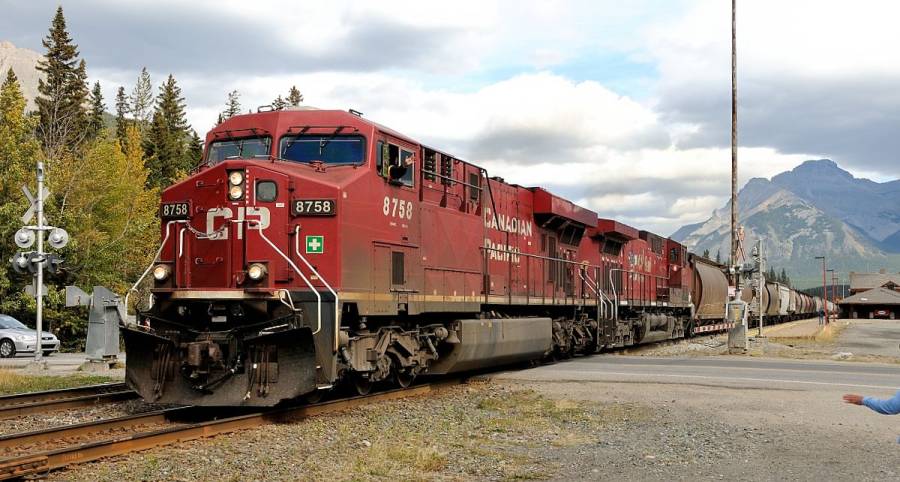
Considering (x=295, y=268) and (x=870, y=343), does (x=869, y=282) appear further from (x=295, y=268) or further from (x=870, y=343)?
(x=295, y=268)

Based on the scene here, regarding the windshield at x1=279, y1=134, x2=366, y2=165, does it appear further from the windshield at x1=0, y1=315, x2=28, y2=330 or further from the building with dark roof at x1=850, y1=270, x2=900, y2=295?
the building with dark roof at x1=850, y1=270, x2=900, y2=295

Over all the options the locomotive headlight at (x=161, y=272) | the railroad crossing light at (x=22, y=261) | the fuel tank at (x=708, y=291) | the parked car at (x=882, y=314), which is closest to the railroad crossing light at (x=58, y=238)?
the railroad crossing light at (x=22, y=261)

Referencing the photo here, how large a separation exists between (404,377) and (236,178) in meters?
4.79

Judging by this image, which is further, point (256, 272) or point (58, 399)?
point (58, 399)

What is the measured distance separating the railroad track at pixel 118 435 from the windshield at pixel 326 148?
353cm

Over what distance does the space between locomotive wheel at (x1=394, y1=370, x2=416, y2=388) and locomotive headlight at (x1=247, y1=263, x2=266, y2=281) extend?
3.63 meters

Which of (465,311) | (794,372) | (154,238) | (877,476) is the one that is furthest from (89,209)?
(877,476)

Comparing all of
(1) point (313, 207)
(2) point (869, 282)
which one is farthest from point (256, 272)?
(2) point (869, 282)

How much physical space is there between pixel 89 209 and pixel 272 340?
32.7 meters

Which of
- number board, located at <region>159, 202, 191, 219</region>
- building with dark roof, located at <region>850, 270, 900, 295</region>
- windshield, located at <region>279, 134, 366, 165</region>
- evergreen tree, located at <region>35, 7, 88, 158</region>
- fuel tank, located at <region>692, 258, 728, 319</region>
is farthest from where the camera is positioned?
building with dark roof, located at <region>850, 270, 900, 295</region>

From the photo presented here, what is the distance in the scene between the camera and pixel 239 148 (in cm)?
1233

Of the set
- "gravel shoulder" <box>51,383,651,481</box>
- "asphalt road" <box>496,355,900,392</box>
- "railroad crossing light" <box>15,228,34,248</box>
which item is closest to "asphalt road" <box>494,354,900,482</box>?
"asphalt road" <box>496,355,900,392</box>

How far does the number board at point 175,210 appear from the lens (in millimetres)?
11422

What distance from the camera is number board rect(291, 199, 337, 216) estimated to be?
11.1 meters
